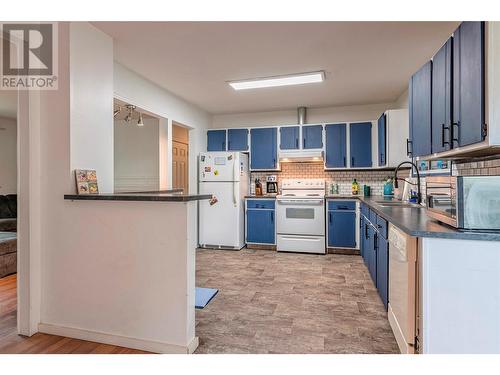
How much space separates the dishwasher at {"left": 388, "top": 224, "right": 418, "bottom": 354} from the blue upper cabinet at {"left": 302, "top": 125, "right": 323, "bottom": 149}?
3056 millimetres

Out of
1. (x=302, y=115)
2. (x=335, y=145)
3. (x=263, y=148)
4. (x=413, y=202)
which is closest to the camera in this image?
(x=413, y=202)

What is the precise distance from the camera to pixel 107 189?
8.27ft

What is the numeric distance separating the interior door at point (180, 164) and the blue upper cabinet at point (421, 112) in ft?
11.8

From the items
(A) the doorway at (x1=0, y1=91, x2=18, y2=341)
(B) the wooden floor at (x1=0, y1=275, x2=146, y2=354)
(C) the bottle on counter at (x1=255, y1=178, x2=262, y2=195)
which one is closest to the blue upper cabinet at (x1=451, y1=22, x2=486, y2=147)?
(B) the wooden floor at (x1=0, y1=275, x2=146, y2=354)

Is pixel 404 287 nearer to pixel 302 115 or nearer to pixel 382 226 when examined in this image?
pixel 382 226

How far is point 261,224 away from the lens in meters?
5.10

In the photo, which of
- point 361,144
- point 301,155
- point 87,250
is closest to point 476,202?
point 87,250

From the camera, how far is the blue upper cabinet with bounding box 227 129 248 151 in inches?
214

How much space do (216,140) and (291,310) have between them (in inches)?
144

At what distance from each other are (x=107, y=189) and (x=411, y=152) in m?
2.80

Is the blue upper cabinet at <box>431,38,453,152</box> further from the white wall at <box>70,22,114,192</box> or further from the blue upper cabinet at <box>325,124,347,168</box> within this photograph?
the blue upper cabinet at <box>325,124,347,168</box>

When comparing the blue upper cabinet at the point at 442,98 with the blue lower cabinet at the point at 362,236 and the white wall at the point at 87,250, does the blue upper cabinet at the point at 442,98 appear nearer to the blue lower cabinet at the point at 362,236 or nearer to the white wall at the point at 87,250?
the white wall at the point at 87,250

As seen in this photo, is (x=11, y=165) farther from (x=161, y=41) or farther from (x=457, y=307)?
(x=457, y=307)

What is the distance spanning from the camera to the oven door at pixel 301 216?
15.6 ft
